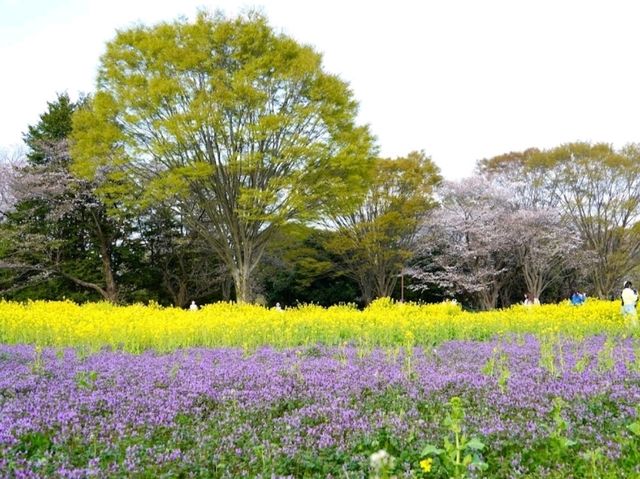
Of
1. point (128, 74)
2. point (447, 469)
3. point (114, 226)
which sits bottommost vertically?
point (447, 469)

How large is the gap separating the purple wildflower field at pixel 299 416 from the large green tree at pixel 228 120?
14.2m

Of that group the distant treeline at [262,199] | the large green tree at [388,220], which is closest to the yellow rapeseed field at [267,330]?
the distant treeline at [262,199]

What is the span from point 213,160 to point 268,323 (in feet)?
36.7

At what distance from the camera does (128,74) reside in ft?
68.0

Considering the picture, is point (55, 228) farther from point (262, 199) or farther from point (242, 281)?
point (262, 199)

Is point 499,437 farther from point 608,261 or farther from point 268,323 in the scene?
point 608,261

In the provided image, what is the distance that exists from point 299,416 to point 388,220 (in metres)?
23.7

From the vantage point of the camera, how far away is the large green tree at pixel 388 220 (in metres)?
28.0

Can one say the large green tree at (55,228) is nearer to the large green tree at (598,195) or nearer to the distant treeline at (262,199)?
the distant treeline at (262,199)

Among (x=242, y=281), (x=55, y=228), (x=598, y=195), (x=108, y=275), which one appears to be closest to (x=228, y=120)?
(x=242, y=281)

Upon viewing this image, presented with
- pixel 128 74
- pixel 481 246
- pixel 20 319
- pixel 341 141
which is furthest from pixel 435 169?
pixel 20 319

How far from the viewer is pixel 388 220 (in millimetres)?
27453

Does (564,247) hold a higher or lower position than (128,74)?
lower

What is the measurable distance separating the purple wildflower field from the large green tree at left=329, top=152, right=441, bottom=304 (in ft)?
70.3
